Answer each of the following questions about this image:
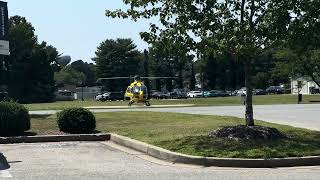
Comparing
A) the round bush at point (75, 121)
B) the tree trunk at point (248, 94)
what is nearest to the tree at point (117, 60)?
the round bush at point (75, 121)

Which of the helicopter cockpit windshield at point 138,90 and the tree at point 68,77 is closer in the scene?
the helicopter cockpit windshield at point 138,90

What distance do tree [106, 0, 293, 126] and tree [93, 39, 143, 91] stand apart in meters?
107

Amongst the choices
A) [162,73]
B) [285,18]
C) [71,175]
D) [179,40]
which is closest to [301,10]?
[285,18]

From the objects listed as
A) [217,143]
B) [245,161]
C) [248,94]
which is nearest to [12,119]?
[217,143]

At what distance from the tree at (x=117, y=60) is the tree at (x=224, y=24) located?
10659 cm

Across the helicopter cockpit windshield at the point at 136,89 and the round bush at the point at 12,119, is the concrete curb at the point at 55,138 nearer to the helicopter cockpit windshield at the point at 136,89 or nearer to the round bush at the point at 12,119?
the round bush at the point at 12,119

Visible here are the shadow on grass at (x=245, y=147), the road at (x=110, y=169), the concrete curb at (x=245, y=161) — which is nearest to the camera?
the road at (x=110, y=169)

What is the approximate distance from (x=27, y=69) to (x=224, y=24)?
8560 cm

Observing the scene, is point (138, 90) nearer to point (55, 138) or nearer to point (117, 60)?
point (55, 138)

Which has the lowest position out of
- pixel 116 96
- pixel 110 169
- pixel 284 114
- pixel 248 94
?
pixel 110 169

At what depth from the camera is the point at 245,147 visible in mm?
12734

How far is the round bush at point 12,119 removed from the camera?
56.5 ft

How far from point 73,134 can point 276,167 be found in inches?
316

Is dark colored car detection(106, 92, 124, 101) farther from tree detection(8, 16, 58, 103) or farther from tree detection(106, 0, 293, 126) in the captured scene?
tree detection(106, 0, 293, 126)
